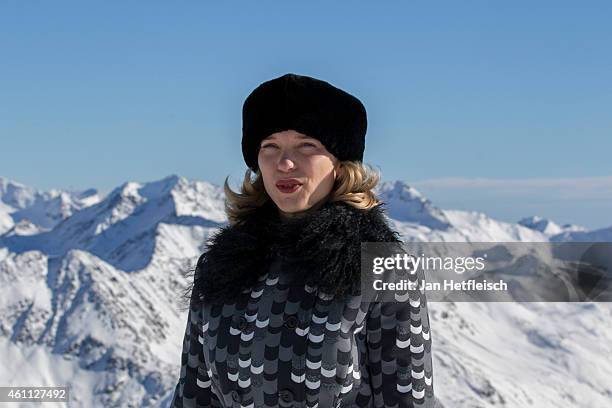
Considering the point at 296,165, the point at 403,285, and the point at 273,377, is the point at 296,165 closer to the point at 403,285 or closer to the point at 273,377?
the point at 403,285

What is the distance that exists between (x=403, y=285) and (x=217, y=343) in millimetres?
1353

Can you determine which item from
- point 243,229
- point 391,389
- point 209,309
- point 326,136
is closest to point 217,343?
point 209,309

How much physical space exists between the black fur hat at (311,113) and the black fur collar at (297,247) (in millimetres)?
457

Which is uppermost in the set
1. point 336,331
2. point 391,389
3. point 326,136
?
point 326,136

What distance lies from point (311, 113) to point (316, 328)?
1.43 m

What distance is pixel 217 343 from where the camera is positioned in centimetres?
561

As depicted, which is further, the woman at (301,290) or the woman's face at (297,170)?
the woman's face at (297,170)

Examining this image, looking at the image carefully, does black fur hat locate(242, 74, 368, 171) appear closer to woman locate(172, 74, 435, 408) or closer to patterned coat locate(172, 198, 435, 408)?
woman locate(172, 74, 435, 408)

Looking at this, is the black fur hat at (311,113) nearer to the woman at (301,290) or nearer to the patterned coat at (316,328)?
the woman at (301,290)

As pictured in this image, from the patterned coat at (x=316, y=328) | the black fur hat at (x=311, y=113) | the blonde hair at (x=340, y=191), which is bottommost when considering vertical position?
the patterned coat at (x=316, y=328)

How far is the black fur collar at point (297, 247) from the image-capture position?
205 inches

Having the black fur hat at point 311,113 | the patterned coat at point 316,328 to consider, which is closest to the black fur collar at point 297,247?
the patterned coat at point 316,328

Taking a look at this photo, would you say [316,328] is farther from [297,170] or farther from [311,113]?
[311,113]

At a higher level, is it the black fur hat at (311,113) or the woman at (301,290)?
the black fur hat at (311,113)
